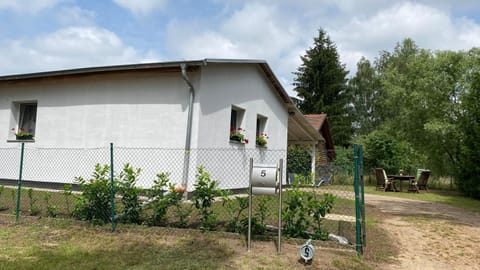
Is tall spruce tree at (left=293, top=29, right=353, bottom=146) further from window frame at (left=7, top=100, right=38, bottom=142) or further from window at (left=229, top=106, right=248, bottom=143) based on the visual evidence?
window frame at (left=7, top=100, right=38, bottom=142)

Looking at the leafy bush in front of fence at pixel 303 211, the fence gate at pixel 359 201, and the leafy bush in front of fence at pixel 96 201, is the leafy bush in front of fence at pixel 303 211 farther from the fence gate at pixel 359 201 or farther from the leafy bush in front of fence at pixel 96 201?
the leafy bush in front of fence at pixel 96 201

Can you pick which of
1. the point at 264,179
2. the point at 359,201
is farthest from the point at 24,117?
the point at 359,201

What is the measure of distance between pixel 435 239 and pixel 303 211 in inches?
106

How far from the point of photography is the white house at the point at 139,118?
28.4ft

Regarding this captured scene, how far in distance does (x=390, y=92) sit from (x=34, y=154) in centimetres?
2099

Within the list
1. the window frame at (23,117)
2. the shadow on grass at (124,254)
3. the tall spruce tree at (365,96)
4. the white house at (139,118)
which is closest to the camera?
the shadow on grass at (124,254)

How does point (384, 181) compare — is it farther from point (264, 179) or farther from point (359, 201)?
point (264, 179)

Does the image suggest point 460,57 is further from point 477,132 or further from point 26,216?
point 26,216

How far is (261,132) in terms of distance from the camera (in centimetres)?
1222

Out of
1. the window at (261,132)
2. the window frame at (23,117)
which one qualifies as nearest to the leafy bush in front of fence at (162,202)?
the window at (261,132)

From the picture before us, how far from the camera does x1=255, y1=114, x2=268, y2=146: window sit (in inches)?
460

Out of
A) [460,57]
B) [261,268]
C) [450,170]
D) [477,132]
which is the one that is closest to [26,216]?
[261,268]

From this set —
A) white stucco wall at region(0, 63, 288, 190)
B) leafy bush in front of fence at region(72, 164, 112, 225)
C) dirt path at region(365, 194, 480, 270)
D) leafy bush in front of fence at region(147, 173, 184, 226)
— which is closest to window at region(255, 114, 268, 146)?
white stucco wall at region(0, 63, 288, 190)

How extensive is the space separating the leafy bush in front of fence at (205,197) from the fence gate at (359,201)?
77.0 inches
